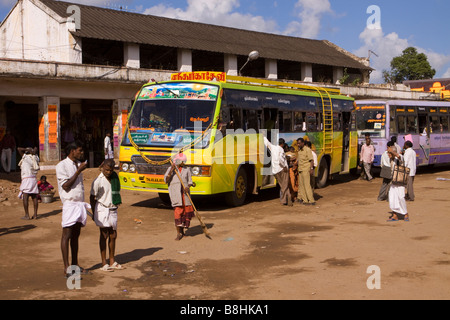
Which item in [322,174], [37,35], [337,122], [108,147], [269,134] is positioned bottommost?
[322,174]

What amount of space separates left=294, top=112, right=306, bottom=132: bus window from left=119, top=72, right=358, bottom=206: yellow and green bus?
96 cm

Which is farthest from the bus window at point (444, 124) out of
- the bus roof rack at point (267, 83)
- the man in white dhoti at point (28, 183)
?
the man in white dhoti at point (28, 183)

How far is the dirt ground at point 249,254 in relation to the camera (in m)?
6.54

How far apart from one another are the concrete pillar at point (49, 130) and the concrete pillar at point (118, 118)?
3.01 m

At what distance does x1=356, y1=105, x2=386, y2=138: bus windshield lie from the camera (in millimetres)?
20594

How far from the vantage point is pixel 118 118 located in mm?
25250

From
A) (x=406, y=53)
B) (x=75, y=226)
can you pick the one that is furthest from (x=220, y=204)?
(x=406, y=53)

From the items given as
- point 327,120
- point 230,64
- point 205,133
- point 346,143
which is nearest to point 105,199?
point 205,133

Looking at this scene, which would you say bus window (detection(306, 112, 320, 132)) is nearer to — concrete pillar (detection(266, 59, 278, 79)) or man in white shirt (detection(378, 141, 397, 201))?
man in white shirt (detection(378, 141, 397, 201))

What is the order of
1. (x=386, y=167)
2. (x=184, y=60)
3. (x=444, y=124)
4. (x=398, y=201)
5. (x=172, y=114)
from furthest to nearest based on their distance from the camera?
(x=184, y=60), (x=444, y=124), (x=386, y=167), (x=172, y=114), (x=398, y=201)

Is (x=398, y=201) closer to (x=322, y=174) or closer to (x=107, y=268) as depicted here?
(x=107, y=268)

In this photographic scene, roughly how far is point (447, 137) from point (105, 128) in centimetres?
1644

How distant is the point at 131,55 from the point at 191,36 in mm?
5444

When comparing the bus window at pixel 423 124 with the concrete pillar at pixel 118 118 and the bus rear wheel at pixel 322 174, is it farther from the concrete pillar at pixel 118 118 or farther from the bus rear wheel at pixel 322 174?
the concrete pillar at pixel 118 118
